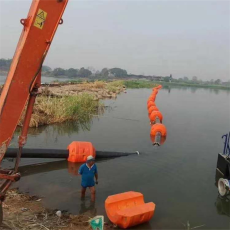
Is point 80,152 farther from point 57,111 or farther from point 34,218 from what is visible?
point 57,111

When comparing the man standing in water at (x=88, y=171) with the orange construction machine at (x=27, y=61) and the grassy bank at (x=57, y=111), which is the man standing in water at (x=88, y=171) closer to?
the orange construction machine at (x=27, y=61)

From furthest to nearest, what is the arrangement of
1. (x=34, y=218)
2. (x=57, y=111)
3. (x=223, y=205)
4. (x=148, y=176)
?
1. (x=57, y=111)
2. (x=148, y=176)
3. (x=223, y=205)
4. (x=34, y=218)

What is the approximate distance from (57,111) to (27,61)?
38.6 feet

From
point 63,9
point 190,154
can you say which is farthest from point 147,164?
point 63,9

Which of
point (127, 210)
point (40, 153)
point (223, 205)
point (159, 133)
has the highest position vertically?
point (159, 133)

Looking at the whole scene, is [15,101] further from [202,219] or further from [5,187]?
[202,219]

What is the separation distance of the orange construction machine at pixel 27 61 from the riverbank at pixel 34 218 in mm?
1184

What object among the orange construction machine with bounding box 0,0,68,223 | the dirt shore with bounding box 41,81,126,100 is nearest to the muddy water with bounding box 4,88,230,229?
the orange construction machine with bounding box 0,0,68,223

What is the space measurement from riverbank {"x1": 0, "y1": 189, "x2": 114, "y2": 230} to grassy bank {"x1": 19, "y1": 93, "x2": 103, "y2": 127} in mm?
8235

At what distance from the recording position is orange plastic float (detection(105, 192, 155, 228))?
5.23 m

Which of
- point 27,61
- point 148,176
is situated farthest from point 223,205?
point 27,61

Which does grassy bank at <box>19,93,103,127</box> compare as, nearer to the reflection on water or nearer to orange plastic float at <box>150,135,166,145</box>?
orange plastic float at <box>150,135,166,145</box>

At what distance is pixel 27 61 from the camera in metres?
3.90

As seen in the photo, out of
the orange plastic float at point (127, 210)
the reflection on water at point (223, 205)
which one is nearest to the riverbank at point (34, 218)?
the orange plastic float at point (127, 210)
